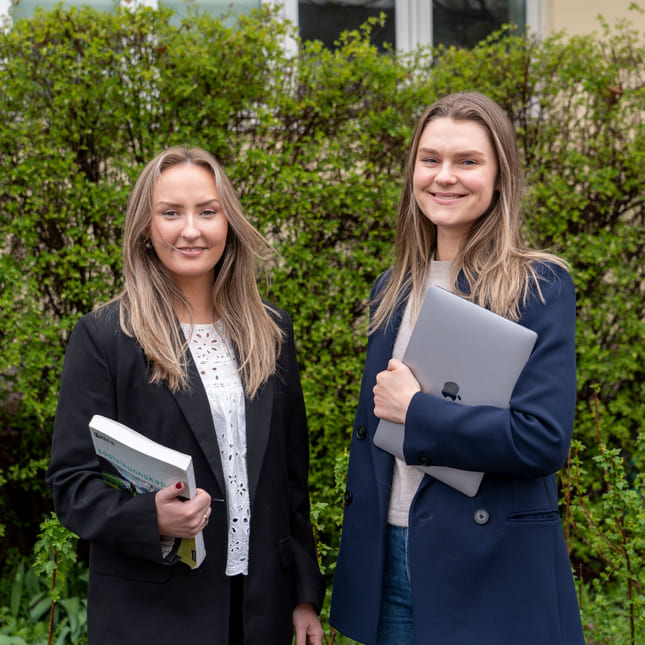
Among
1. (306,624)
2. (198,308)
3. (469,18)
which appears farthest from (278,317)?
(469,18)

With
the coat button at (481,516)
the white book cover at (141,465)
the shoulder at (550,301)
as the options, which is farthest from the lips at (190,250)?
the coat button at (481,516)

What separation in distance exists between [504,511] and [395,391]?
1.28 feet

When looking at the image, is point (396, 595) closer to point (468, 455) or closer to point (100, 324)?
point (468, 455)

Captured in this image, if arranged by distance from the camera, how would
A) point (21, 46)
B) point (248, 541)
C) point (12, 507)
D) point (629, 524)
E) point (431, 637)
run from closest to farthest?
point (431, 637), point (248, 541), point (629, 524), point (21, 46), point (12, 507)

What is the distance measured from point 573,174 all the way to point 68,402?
10.9ft

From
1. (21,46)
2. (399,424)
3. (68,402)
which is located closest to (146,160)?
(21,46)

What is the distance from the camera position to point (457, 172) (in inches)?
76.0

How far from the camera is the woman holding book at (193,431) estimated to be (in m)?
1.83

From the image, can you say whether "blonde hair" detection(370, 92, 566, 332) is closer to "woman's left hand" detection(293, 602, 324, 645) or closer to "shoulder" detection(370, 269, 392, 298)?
"shoulder" detection(370, 269, 392, 298)

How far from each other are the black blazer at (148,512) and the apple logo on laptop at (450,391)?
0.51 m

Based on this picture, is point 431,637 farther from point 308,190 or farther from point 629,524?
point 308,190

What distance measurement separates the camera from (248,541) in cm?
198

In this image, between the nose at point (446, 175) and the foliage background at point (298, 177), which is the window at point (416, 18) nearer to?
the foliage background at point (298, 177)

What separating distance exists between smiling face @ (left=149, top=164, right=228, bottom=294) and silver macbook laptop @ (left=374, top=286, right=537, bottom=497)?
64cm
